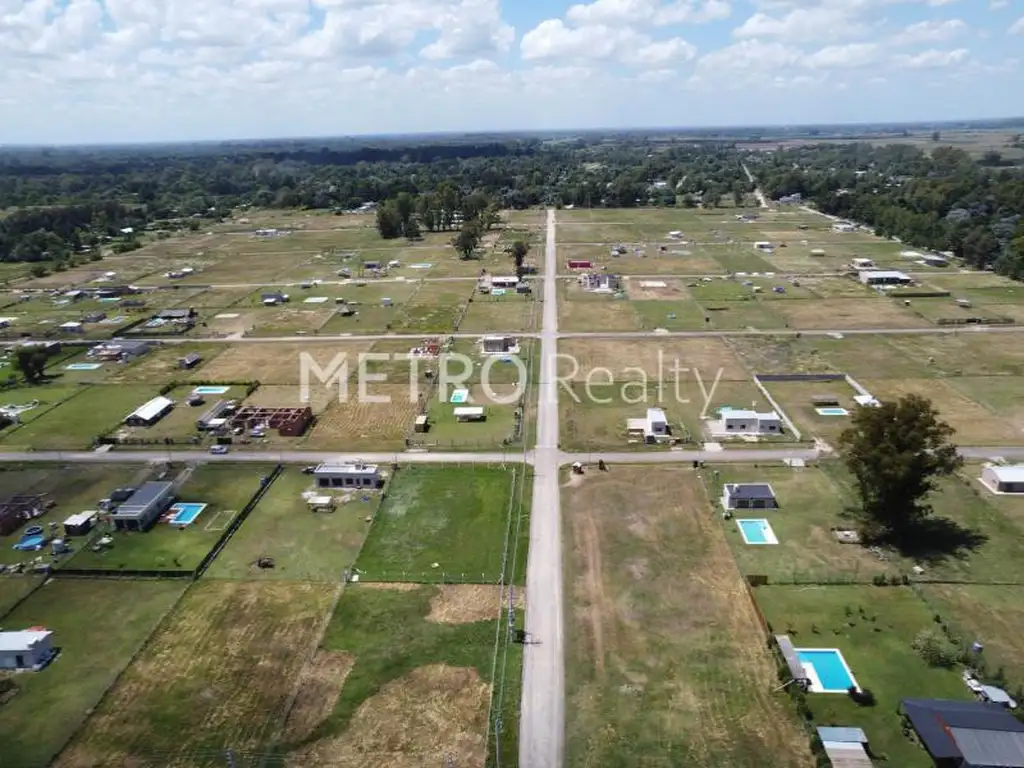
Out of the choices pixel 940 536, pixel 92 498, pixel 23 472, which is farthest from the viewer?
pixel 23 472

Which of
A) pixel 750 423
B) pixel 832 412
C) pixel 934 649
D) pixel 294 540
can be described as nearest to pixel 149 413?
pixel 294 540

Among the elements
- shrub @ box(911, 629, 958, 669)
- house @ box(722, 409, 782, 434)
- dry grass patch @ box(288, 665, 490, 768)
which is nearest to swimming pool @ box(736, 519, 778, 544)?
shrub @ box(911, 629, 958, 669)

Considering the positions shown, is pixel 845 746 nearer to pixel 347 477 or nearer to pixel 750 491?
pixel 750 491

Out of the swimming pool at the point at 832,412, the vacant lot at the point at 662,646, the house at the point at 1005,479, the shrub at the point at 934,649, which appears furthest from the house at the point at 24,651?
the house at the point at 1005,479

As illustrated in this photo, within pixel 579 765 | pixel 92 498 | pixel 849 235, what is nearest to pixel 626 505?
pixel 579 765

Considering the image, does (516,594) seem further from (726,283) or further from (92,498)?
(726,283)

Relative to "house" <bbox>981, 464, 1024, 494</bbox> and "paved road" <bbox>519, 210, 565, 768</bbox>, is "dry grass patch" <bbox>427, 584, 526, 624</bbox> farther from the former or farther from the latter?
"house" <bbox>981, 464, 1024, 494</bbox>
